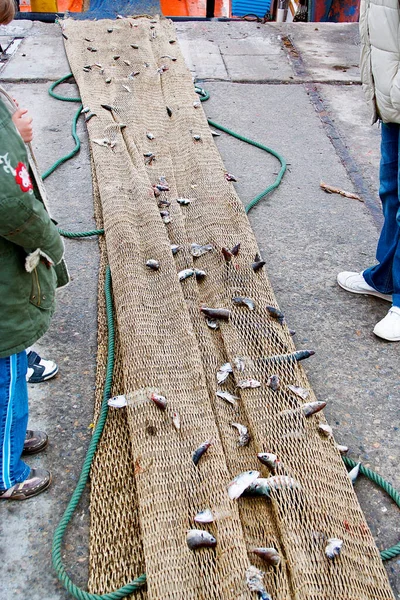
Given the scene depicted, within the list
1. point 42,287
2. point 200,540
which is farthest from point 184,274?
point 200,540

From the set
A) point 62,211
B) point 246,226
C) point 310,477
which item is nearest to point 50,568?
point 310,477

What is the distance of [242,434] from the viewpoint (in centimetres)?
238

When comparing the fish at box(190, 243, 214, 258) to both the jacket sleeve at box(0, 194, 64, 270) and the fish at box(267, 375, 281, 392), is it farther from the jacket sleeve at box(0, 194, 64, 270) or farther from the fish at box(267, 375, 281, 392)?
the jacket sleeve at box(0, 194, 64, 270)

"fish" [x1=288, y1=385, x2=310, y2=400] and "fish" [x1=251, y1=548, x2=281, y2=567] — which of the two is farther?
"fish" [x1=288, y1=385, x2=310, y2=400]

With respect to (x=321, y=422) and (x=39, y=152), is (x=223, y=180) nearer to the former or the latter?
(x=39, y=152)

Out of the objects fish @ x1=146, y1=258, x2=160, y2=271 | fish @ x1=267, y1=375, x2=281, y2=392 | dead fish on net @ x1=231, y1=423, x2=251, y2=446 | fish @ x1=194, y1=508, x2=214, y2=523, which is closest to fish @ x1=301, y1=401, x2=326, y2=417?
fish @ x1=267, y1=375, x2=281, y2=392

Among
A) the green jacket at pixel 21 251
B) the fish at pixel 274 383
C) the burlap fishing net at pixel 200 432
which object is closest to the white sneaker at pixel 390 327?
the burlap fishing net at pixel 200 432

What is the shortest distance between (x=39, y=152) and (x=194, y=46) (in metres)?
3.32

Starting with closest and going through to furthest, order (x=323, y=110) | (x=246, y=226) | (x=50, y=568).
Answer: (x=50, y=568) → (x=246, y=226) → (x=323, y=110)

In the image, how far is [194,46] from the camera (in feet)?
23.7

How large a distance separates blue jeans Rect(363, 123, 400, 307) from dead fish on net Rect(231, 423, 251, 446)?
121 centimetres

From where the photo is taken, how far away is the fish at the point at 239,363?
2.62 m

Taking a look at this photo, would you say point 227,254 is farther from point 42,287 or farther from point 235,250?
point 42,287

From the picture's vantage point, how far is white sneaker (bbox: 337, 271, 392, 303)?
132 inches
